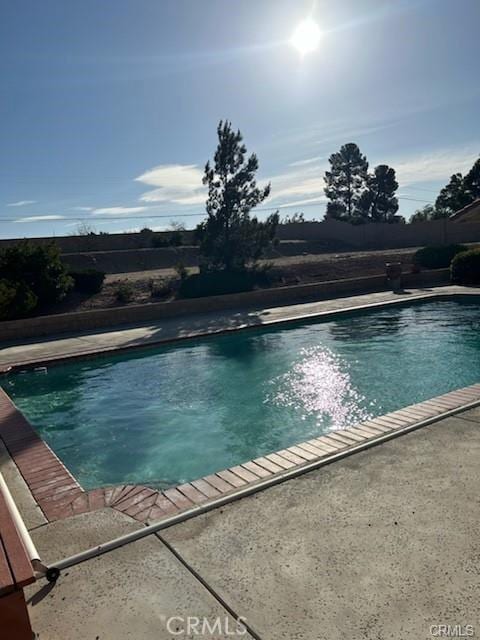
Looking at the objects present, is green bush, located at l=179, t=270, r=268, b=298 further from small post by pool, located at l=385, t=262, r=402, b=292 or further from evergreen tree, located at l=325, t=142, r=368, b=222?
evergreen tree, located at l=325, t=142, r=368, b=222

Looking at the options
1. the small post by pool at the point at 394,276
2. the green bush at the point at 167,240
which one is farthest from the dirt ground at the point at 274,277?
the green bush at the point at 167,240

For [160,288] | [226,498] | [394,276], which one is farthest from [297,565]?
[394,276]

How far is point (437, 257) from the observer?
20297 millimetres

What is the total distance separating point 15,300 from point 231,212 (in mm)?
8442

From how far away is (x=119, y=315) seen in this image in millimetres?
13188

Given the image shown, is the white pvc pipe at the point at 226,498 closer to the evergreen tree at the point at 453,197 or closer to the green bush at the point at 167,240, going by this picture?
the green bush at the point at 167,240

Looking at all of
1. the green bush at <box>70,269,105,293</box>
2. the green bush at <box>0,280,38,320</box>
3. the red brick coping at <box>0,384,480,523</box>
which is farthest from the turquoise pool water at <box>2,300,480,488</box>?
the green bush at <box>70,269,105,293</box>

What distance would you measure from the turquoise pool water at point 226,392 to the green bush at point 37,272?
17.7ft

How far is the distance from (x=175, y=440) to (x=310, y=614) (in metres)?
4.19

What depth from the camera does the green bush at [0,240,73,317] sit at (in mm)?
13506

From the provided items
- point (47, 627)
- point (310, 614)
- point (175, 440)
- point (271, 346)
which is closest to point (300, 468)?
point (310, 614)

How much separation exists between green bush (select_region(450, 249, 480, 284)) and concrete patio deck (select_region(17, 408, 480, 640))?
15730 millimetres

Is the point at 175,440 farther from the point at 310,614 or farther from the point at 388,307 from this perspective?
the point at 388,307

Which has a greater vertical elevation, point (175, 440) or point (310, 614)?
point (310, 614)
